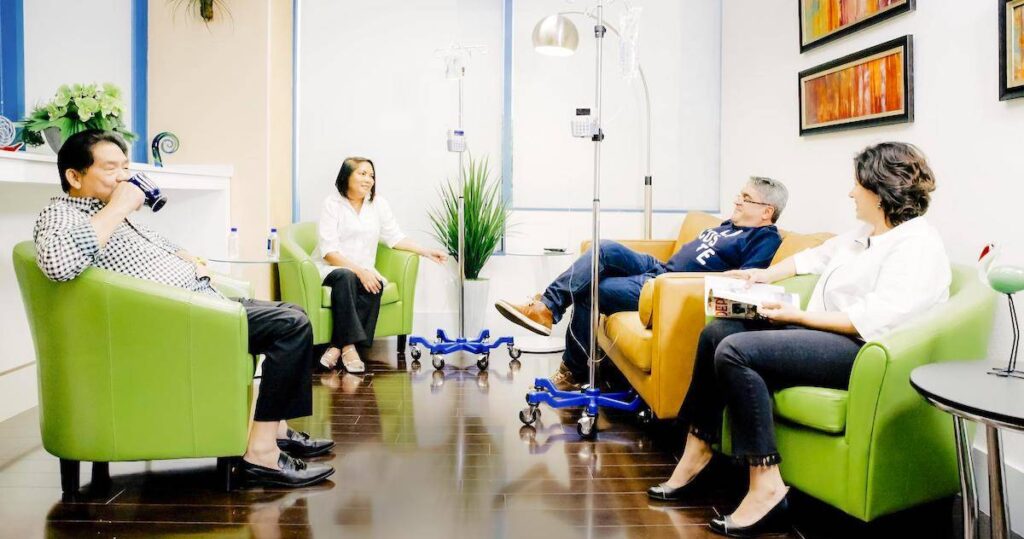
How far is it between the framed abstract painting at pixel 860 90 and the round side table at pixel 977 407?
1473 millimetres

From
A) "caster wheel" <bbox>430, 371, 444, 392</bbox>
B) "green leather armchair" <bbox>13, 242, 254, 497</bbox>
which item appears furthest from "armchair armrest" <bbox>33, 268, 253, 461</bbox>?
"caster wheel" <bbox>430, 371, 444, 392</bbox>

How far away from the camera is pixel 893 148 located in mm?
2260

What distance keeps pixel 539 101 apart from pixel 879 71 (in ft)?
7.63

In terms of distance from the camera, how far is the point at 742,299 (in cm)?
238

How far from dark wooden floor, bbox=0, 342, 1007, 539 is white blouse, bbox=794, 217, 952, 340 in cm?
63

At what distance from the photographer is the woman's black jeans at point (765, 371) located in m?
2.12

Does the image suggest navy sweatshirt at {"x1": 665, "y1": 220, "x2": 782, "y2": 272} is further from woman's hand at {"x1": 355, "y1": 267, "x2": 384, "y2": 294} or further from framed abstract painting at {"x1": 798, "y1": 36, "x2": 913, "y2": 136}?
woman's hand at {"x1": 355, "y1": 267, "x2": 384, "y2": 294}

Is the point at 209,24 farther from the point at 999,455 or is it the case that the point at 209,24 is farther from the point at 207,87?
the point at 999,455

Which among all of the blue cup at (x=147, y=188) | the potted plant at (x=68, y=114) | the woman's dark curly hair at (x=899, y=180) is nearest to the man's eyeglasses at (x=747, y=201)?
the woman's dark curly hair at (x=899, y=180)

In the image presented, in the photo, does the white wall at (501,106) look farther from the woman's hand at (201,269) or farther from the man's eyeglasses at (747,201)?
the woman's hand at (201,269)

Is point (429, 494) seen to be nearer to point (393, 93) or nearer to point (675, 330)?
point (675, 330)

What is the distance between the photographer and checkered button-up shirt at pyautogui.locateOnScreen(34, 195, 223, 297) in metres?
2.09

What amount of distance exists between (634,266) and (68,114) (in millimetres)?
2518

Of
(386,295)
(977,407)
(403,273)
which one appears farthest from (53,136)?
(977,407)
